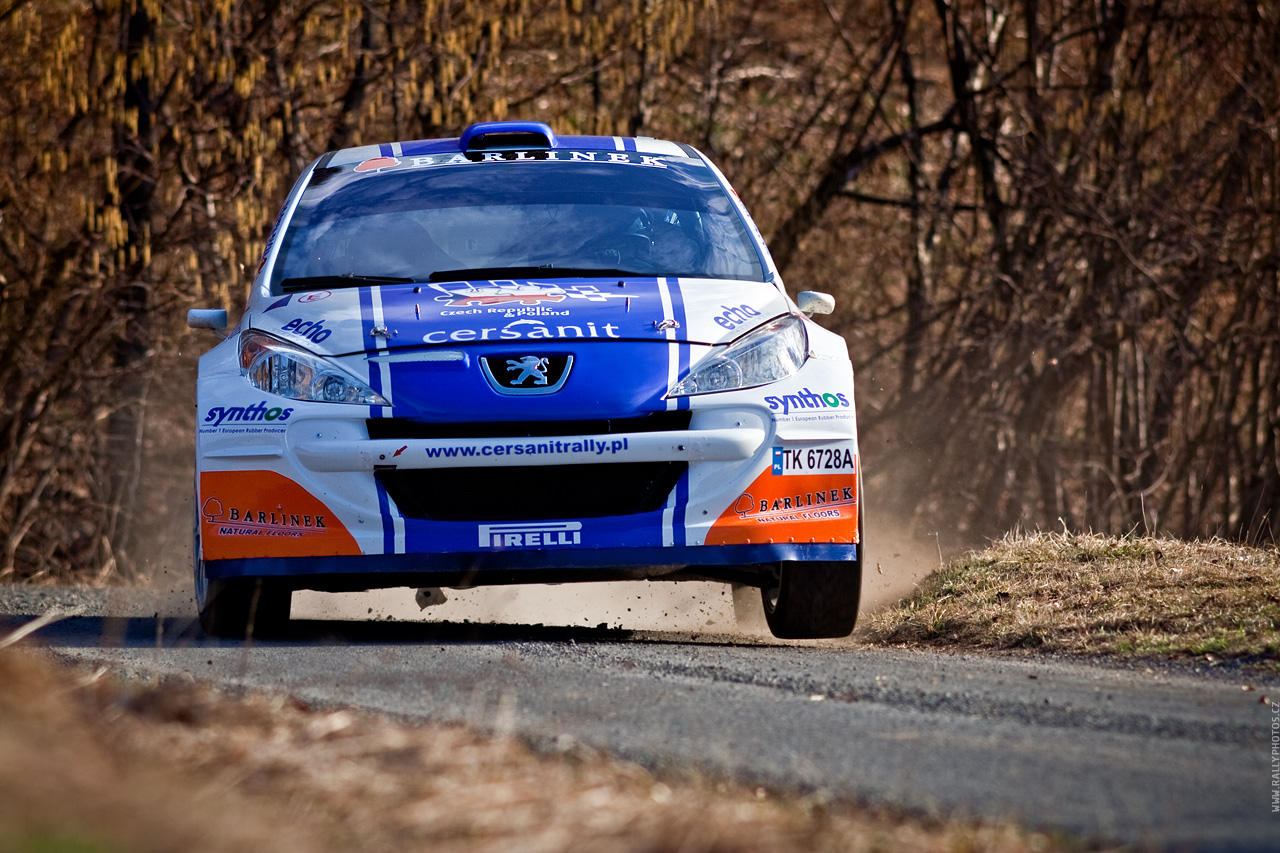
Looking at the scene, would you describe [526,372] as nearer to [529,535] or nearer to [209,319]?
[529,535]

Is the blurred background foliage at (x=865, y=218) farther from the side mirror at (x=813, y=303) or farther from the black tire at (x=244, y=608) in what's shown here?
the black tire at (x=244, y=608)

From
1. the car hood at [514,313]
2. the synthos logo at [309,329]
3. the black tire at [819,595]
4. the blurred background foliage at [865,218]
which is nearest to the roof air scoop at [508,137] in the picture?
the car hood at [514,313]

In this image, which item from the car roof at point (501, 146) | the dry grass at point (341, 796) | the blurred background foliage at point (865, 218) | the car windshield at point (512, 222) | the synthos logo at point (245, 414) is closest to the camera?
the dry grass at point (341, 796)

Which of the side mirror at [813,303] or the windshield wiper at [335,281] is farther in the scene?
the side mirror at [813,303]

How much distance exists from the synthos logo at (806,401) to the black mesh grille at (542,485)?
307 mm

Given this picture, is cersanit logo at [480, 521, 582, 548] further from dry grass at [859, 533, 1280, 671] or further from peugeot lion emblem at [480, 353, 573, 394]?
dry grass at [859, 533, 1280, 671]

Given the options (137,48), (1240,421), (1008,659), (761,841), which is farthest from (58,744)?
(1240,421)

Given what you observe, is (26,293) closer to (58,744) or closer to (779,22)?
(779,22)

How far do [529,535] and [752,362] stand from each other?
92cm

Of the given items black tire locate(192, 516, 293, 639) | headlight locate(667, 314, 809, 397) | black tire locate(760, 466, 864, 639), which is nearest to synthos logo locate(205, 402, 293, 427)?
black tire locate(192, 516, 293, 639)

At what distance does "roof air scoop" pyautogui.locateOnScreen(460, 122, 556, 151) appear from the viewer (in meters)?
6.71

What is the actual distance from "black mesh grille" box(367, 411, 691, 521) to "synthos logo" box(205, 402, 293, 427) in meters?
0.32

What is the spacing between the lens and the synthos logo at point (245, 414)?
4.83 metres

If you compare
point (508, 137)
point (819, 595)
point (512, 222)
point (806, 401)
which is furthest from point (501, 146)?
point (819, 595)
